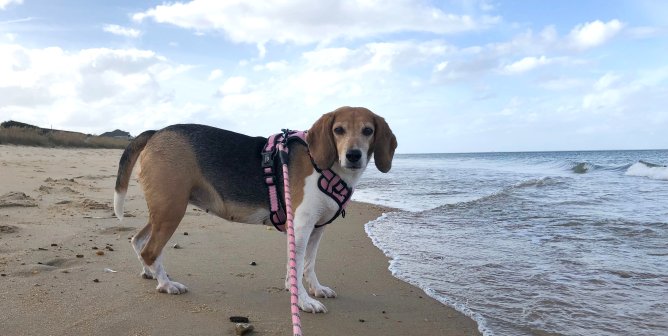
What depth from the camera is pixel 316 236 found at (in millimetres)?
4602

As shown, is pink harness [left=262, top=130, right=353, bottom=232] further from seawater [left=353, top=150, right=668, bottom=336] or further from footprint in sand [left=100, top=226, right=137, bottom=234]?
footprint in sand [left=100, top=226, right=137, bottom=234]

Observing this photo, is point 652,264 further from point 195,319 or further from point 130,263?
point 130,263

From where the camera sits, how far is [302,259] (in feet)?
13.6

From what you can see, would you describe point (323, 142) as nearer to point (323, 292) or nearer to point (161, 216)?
point (323, 292)

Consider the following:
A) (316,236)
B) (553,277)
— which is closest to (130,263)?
(316,236)

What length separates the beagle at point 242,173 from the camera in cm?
418

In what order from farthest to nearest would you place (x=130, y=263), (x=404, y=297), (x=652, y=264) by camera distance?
(x=652, y=264) → (x=130, y=263) → (x=404, y=297)

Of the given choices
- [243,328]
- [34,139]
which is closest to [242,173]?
[243,328]

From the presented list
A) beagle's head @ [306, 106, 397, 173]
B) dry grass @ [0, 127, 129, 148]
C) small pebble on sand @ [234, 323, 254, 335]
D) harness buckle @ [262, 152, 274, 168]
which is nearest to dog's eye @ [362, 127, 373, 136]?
beagle's head @ [306, 106, 397, 173]

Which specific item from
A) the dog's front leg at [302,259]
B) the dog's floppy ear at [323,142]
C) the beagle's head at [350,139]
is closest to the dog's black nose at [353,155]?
the beagle's head at [350,139]

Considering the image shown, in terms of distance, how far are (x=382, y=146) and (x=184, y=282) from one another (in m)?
2.14

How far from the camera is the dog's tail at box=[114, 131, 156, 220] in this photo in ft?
15.4

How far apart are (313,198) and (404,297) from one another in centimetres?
124

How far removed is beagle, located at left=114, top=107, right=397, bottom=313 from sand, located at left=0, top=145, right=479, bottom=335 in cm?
30
